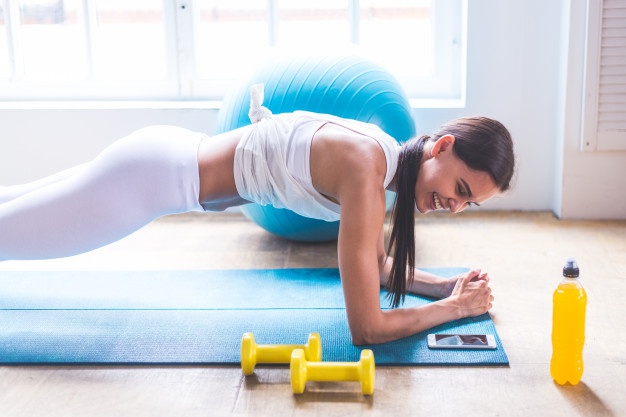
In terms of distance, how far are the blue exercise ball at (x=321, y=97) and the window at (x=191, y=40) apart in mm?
847

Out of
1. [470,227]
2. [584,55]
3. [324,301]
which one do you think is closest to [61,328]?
[324,301]

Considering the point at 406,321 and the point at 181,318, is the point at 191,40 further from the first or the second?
the point at 406,321

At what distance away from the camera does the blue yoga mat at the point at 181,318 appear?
203 cm

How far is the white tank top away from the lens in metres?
2.05

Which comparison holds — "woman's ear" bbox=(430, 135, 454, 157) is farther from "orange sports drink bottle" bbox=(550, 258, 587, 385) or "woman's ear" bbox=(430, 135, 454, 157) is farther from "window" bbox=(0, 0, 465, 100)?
"window" bbox=(0, 0, 465, 100)

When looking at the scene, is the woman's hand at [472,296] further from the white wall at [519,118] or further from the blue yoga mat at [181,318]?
the white wall at [519,118]

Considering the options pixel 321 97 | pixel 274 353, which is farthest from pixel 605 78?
pixel 274 353

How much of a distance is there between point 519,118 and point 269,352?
202 cm

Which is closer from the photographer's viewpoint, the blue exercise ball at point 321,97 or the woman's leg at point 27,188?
the woman's leg at point 27,188

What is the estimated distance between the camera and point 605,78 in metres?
3.27

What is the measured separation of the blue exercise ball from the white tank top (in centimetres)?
52

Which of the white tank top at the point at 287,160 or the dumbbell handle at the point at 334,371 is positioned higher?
the white tank top at the point at 287,160

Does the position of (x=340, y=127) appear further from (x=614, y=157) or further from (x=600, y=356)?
(x=614, y=157)

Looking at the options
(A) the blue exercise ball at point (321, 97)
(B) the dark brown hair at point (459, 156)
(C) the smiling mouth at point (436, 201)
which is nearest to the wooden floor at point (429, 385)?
(B) the dark brown hair at point (459, 156)
